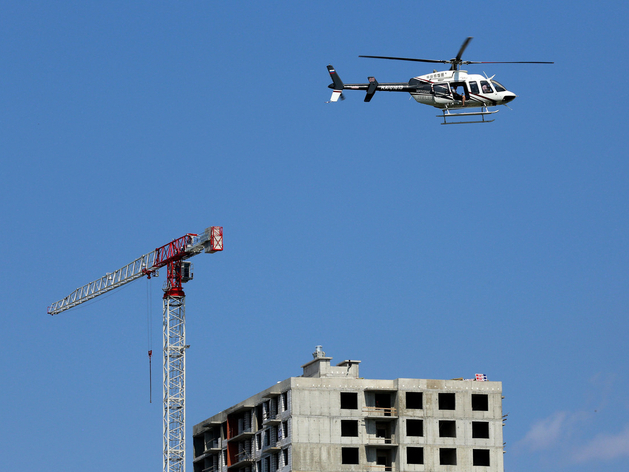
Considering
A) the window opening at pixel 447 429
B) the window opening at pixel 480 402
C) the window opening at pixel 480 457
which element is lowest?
the window opening at pixel 480 457

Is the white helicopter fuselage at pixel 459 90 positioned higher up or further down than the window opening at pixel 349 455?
higher up

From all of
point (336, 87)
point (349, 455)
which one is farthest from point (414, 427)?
point (336, 87)

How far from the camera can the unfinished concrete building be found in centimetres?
13425

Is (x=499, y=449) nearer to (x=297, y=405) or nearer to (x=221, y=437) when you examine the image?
(x=297, y=405)

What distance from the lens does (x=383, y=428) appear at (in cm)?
13700

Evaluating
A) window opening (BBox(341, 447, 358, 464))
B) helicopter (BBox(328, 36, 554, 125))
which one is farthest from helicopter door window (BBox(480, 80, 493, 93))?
window opening (BBox(341, 447, 358, 464))

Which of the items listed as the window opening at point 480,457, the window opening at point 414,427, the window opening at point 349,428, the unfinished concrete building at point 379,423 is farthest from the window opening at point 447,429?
the window opening at point 349,428

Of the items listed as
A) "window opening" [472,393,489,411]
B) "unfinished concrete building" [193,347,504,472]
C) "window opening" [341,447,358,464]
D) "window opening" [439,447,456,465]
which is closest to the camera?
"unfinished concrete building" [193,347,504,472]

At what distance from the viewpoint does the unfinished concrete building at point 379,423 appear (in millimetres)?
134250

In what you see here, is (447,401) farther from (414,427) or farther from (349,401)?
(349,401)

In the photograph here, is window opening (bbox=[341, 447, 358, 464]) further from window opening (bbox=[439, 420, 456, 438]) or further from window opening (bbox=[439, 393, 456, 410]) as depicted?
window opening (bbox=[439, 393, 456, 410])

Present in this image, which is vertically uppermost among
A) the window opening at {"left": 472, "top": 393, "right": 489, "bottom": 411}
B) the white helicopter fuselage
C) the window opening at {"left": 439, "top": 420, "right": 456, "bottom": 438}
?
the white helicopter fuselage

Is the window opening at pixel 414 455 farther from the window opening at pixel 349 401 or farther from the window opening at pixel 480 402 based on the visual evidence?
the window opening at pixel 480 402

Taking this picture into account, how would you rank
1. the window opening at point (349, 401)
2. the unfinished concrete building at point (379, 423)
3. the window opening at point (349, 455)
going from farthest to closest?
the window opening at point (349, 401)
the window opening at point (349, 455)
the unfinished concrete building at point (379, 423)
